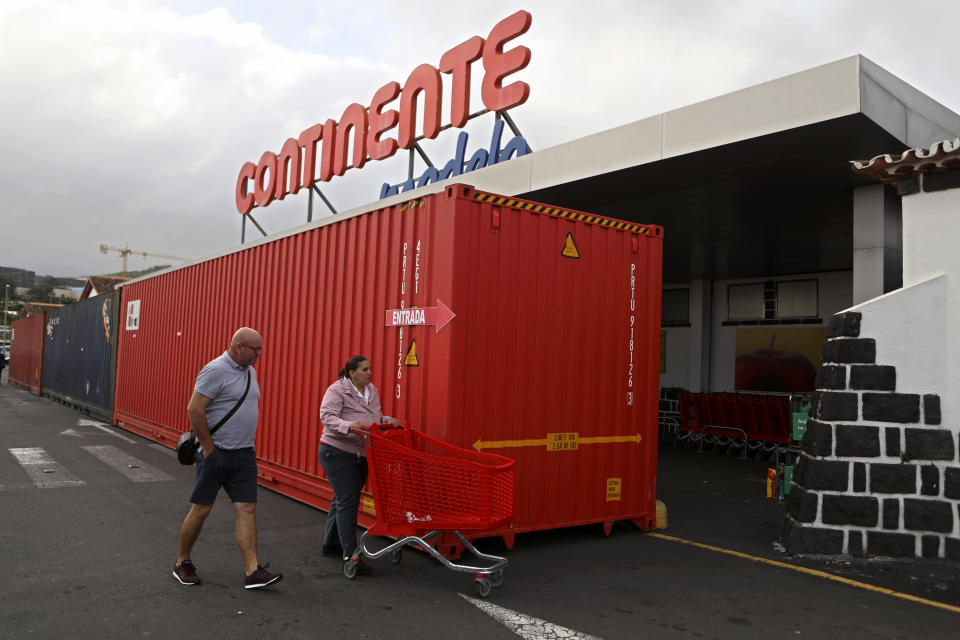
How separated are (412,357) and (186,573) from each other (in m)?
2.44

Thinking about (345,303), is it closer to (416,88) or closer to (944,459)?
(944,459)

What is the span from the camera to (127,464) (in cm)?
1028

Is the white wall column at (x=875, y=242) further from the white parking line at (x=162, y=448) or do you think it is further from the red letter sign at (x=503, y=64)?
the white parking line at (x=162, y=448)

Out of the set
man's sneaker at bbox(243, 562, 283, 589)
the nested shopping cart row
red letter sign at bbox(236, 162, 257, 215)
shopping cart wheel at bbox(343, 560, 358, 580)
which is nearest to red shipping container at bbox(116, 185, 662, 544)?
shopping cart wheel at bbox(343, 560, 358, 580)

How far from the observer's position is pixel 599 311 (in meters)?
6.77

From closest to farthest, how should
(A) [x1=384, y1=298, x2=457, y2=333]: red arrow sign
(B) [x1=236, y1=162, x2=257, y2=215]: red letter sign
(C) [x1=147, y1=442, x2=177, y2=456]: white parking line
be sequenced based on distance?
(A) [x1=384, y1=298, x2=457, y2=333]: red arrow sign
(C) [x1=147, y1=442, x2=177, y2=456]: white parking line
(B) [x1=236, y1=162, x2=257, y2=215]: red letter sign

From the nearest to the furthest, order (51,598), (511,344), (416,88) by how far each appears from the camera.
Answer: (51,598), (511,344), (416,88)

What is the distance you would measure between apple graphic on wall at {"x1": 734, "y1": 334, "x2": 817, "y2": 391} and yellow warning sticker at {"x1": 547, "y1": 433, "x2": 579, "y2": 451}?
32.0ft

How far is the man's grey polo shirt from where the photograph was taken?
4.89m

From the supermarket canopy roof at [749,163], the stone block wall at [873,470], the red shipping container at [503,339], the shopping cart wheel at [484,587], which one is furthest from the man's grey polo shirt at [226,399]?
the stone block wall at [873,470]

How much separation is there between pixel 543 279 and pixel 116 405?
12.4 metres

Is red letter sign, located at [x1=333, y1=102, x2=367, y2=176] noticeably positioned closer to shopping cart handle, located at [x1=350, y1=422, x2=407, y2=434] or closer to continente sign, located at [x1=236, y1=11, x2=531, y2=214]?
continente sign, located at [x1=236, y1=11, x2=531, y2=214]

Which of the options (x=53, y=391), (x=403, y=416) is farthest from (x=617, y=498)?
(x=53, y=391)

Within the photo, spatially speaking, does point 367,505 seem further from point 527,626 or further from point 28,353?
point 28,353
